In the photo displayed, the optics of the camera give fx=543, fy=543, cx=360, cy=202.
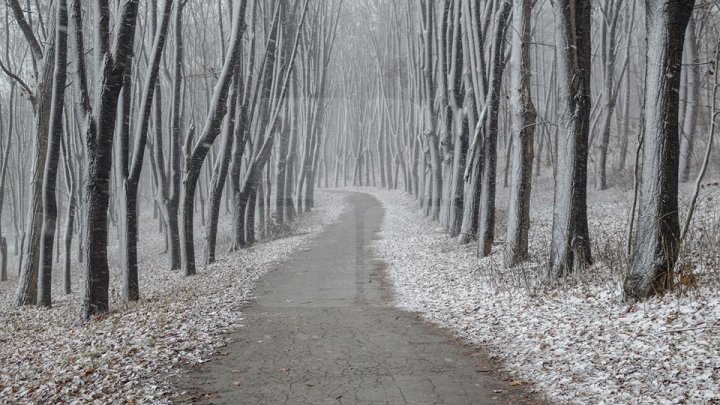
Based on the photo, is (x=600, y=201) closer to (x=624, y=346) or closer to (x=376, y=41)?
(x=624, y=346)

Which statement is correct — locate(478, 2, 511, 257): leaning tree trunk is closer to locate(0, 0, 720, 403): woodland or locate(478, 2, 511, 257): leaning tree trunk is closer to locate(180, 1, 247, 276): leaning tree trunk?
locate(0, 0, 720, 403): woodland

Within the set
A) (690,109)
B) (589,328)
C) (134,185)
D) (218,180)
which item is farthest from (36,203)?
(690,109)

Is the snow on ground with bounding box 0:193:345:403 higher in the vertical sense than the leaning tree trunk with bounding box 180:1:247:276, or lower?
lower

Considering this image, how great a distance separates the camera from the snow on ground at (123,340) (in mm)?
5805

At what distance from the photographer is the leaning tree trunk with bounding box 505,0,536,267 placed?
10352mm

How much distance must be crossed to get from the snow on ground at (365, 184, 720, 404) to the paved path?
53cm

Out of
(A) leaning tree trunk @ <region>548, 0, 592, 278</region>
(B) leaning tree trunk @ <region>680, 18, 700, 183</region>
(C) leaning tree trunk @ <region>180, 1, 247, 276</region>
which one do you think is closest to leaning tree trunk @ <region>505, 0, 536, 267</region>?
(A) leaning tree trunk @ <region>548, 0, 592, 278</region>

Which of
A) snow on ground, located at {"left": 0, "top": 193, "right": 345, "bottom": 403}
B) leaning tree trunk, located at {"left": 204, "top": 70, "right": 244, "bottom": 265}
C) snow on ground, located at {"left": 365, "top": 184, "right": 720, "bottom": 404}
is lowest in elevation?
snow on ground, located at {"left": 0, "top": 193, "right": 345, "bottom": 403}

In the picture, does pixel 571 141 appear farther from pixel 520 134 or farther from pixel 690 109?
pixel 690 109

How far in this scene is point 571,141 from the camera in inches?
334

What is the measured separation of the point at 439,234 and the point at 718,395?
13787mm

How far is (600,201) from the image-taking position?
1797cm

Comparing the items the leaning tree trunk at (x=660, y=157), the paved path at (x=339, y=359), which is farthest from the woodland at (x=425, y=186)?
the paved path at (x=339, y=359)

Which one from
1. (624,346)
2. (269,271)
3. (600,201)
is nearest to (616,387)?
(624,346)
